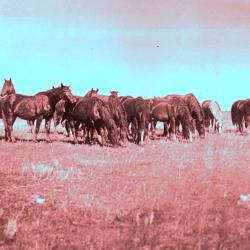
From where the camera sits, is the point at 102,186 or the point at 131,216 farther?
the point at 102,186

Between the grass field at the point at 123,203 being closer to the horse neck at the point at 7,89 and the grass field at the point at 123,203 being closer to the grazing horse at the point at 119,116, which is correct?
the grazing horse at the point at 119,116

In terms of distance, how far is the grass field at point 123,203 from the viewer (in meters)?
8.79

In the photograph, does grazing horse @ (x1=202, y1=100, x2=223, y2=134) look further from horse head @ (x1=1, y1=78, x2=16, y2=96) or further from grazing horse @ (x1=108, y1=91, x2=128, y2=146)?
horse head @ (x1=1, y1=78, x2=16, y2=96)

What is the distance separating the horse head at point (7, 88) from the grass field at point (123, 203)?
7.33m

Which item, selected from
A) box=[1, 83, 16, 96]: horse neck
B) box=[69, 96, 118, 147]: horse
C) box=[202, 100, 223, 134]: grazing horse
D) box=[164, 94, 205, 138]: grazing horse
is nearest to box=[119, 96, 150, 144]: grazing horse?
box=[69, 96, 118, 147]: horse

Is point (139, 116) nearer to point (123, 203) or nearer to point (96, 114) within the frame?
point (96, 114)

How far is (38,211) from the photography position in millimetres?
9953

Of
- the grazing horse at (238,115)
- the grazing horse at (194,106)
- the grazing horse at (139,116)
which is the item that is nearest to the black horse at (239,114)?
the grazing horse at (238,115)

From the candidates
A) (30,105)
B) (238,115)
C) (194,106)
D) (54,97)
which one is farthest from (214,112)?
(30,105)

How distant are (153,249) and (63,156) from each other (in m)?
8.16

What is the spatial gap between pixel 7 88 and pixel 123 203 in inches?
542

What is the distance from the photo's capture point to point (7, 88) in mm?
22625

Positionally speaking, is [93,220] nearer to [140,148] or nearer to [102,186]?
[102,186]

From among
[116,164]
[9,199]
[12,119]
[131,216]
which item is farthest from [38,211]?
[12,119]
